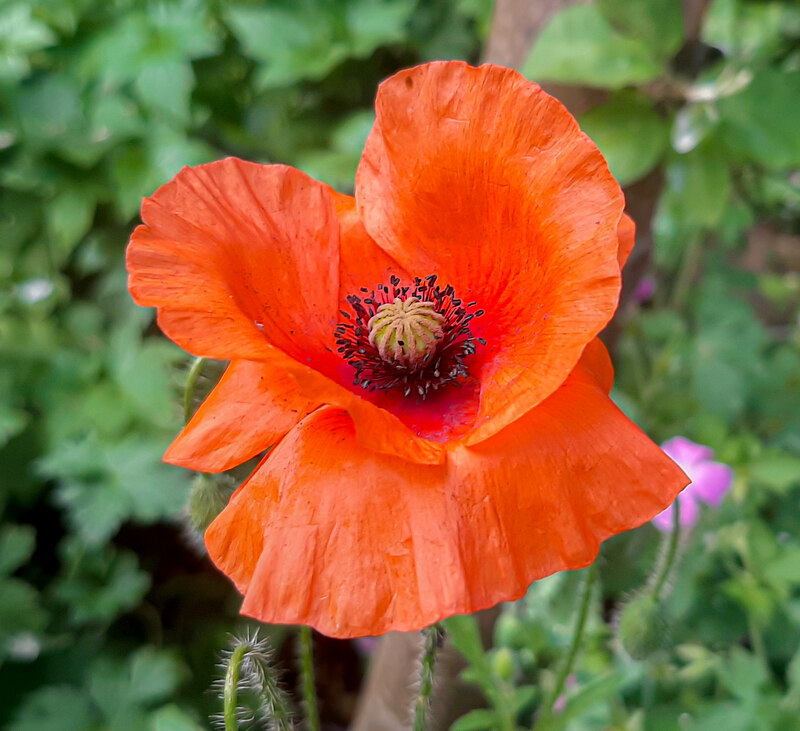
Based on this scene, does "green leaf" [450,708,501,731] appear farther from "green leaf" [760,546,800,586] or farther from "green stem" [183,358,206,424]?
"green leaf" [760,546,800,586]

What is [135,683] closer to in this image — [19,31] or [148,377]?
[148,377]

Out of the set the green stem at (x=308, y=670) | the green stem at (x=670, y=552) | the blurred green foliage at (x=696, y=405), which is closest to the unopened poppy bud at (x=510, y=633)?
the blurred green foliage at (x=696, y=405)

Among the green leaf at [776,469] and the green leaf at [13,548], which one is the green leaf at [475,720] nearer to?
the green leaf at [776,469]

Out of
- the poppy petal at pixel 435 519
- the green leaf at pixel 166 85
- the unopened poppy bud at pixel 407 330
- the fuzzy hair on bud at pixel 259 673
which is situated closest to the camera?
the poppy petal at pixel 435 519

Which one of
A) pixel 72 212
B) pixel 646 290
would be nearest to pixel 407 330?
pixel 646 290

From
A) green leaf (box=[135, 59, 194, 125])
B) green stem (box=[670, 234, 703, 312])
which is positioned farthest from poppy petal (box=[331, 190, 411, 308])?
green stem (box=[670, 234, 703, 312])

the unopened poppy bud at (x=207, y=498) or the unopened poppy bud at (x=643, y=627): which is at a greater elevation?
the unopened poppy bud at (x=207, y=498)
